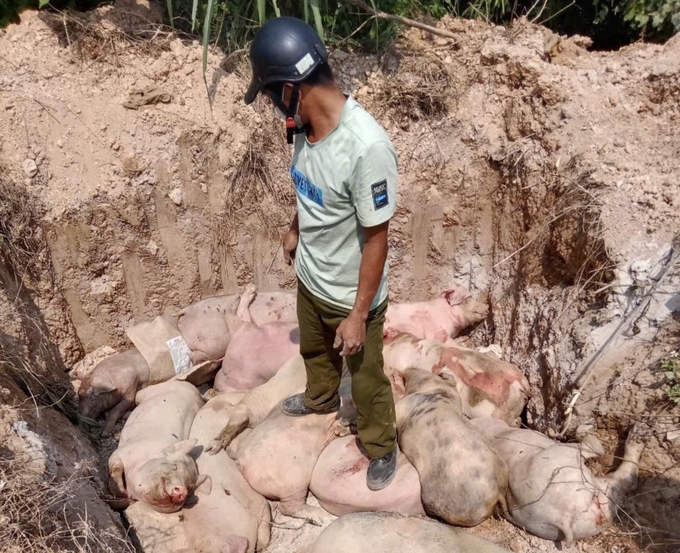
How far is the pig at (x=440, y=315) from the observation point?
431 centimetres

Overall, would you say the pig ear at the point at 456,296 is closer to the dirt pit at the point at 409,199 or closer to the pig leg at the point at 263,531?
the dirt pit at the point at 409,199

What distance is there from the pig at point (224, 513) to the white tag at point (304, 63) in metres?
2.11

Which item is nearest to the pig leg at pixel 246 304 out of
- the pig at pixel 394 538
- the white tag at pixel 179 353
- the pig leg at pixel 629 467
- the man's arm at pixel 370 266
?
the white tag at pixel 179 353

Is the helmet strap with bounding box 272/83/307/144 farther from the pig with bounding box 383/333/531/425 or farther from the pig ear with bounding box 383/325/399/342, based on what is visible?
the pig ear with bounding box 383/325/399/342

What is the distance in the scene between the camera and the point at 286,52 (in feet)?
6.60

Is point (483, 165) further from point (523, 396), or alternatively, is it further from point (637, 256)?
point (523, 396)

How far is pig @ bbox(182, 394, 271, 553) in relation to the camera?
2.73m

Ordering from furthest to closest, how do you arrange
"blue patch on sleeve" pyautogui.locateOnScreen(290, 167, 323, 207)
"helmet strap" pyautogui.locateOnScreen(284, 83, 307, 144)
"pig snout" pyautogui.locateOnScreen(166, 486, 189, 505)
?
"pig snout" pyautogui.locateOnScreen(166, 486, 189, 505) < "blue patch on sleeve" pyautogui.locateOnScreen(290, 167, 323, 207) < "helmet strap" pyautogui.locateOnScreen(284, 83, 307, 144)

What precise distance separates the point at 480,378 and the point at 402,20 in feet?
8.51

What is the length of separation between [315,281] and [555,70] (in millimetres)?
2506

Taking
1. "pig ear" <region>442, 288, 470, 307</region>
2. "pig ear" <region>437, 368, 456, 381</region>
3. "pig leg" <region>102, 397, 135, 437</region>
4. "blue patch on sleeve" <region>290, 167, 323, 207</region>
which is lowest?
"pig leg" <region>102, 397, 135, 437</region>

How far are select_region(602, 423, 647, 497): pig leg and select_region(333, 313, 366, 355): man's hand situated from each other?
1521mm

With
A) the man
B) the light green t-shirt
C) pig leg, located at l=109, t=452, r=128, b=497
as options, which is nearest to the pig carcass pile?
pig leg, located at l=109, t=452, r=128, b=497

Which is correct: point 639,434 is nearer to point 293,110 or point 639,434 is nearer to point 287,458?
point 287,458
